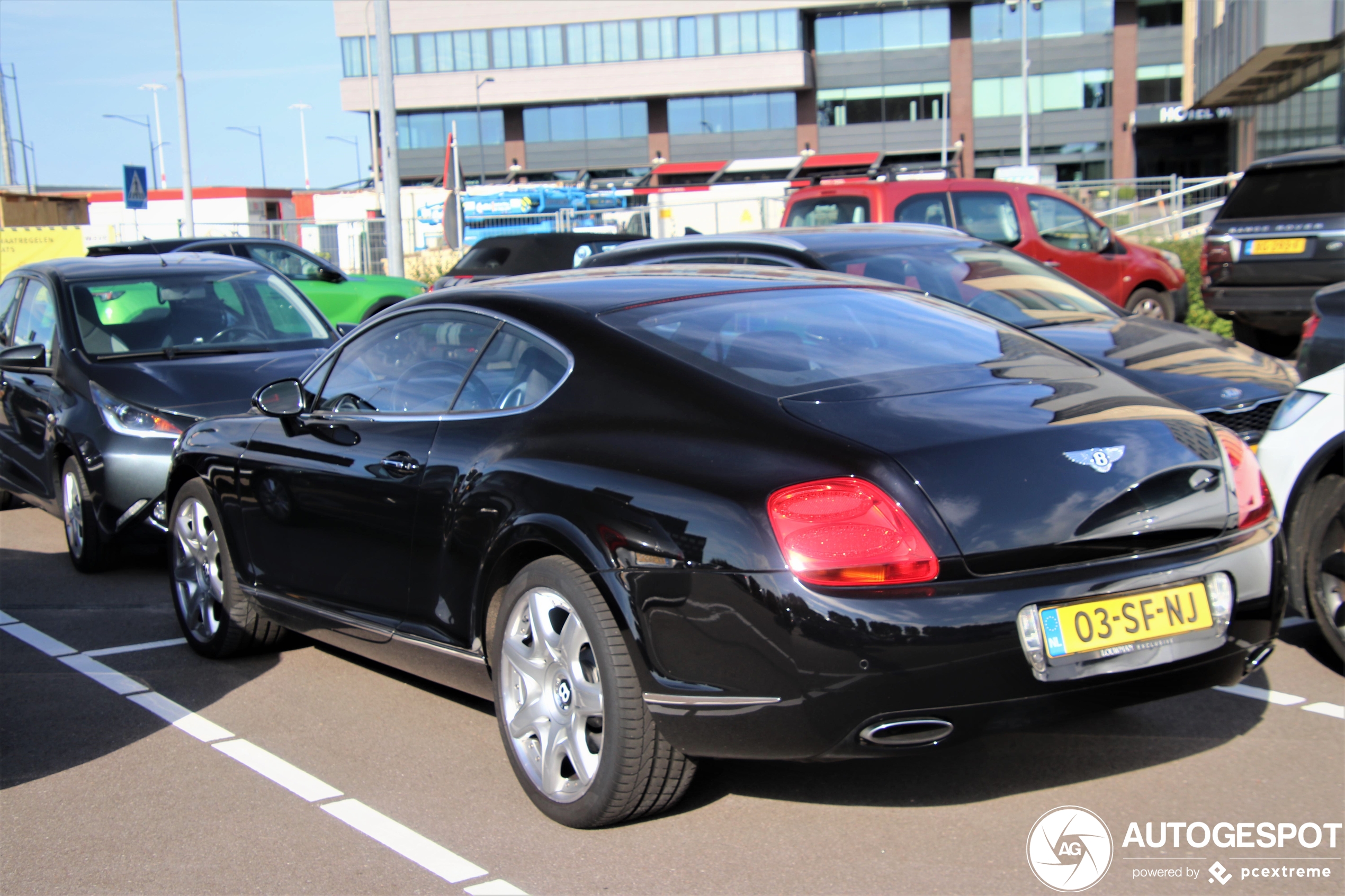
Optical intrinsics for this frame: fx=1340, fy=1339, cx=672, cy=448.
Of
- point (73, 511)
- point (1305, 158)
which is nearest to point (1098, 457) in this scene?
point (73, 511)

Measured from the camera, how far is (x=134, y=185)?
84.9 feet

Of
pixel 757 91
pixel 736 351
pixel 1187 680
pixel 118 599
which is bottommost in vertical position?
pixel 118 599

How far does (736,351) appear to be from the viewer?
151 inches

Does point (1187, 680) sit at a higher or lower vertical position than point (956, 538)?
lower

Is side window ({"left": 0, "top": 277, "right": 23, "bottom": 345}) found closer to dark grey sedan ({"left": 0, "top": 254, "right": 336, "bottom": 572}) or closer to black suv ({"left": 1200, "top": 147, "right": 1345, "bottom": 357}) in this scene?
dark grey sedan ({"left": 0, "top": 254, "right": 336, "bottom": 572})

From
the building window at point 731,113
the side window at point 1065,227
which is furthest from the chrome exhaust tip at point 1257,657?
the building window at point 731,113

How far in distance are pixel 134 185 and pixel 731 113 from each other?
48.9 metres

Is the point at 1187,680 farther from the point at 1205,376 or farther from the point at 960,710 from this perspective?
the point at 1205,376

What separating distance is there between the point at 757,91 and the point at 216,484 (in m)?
67.9

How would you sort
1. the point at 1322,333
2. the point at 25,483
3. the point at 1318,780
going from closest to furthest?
the point at 1318,780 → the point at 1322,333 → the point at 25,483

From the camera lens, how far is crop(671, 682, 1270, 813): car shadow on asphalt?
149 inches

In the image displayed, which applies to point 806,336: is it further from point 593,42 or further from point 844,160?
point 593,42

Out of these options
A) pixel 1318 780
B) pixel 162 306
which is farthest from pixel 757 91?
pixel 1318 780

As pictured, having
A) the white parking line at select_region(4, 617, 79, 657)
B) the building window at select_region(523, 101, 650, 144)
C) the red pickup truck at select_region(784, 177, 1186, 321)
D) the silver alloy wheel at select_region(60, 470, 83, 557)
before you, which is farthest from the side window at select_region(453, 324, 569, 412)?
the building window at select_region(523, 101, 650, 144)
